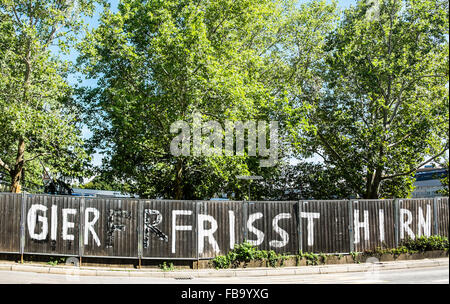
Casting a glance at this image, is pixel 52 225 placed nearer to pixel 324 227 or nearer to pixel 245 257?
pixel 245 257

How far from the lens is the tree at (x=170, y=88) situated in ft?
64.7

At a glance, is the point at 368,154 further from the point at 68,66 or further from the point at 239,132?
the point at 68,66

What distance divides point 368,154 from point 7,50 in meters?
20.8

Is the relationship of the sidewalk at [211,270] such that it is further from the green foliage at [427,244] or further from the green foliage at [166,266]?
the green foliage at [427,244]

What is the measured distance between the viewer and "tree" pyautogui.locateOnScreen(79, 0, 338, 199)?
64.7ft

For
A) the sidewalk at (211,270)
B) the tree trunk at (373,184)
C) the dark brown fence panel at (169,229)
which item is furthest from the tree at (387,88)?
the dark brown fence panel at (169,229)

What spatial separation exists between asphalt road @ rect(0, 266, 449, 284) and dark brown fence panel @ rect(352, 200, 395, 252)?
73.0 inches

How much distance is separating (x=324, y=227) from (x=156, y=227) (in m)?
6.37

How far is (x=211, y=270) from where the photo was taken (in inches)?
526

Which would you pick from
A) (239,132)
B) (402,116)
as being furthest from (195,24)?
(402,116)

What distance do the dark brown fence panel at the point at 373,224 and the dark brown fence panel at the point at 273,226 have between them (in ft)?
8.36

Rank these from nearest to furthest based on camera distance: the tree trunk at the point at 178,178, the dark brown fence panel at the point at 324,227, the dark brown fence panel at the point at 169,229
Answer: the dark brown fence panel at the point at 169,229 → the dark brown fence panel at the point at 324,227 → the tree trunk at the point at 178,178

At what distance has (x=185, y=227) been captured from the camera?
13766 mm

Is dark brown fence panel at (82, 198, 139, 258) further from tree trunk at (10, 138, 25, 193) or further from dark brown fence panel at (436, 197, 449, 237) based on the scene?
dark brown fence panel at (436, 197, 449, 237)
